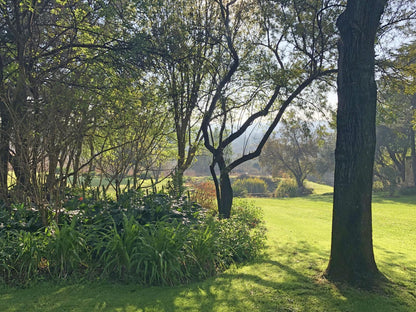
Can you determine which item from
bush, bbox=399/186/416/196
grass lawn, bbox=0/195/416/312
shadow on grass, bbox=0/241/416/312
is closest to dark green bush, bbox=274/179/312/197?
bush, bbox=399/186/416/196

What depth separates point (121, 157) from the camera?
26.4 feet

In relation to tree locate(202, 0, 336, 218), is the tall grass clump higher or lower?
lower

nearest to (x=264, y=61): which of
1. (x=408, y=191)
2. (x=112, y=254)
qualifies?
(x=112, y=254)

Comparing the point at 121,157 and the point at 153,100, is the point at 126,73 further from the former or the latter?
the point at 121,157

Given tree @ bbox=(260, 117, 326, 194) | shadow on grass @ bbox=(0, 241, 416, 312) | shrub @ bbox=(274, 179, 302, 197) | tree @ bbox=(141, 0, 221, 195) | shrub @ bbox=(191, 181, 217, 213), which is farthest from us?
tree @ bbox=(260, 117, 326, 194)

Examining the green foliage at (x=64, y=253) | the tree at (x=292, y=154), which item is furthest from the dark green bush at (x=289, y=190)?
the green foliage at (x=64, y=253)

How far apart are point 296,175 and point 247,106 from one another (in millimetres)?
25061

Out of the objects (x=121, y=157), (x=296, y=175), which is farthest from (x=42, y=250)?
(x=296, y=175)

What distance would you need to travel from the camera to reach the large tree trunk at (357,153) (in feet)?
13.5

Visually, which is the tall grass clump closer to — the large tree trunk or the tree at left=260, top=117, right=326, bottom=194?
the large tree trunk

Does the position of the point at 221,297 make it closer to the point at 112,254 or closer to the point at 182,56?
the point at 112,254

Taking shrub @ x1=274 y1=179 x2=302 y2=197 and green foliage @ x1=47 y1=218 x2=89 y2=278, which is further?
shrub @ x1=274 y1=179 x2=302 y2=197

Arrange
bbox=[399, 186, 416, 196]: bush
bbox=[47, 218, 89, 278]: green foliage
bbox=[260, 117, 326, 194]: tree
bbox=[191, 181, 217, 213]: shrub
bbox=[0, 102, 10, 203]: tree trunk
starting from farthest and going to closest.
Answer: bbox=[260, 117, 326, 194]: tree < bbox=[399, 186, 416, 196]: bush < bbox=[191, 181, 217, 213]: shrub < bbox=[0, 102, 10, 203]: tree trunk < bbox=[47, 218, 89, 278]: green foliage

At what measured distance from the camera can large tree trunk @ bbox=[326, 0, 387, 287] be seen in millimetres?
4129
